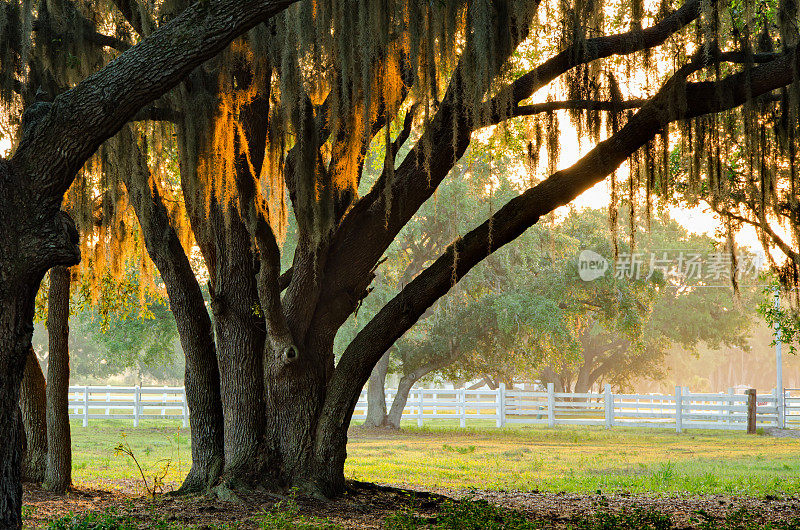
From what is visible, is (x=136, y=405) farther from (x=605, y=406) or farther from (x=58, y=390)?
(x=58, y=390)

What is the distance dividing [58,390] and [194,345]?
5.56 feet

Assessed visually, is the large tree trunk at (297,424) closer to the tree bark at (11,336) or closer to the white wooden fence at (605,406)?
the tree bark at (11,336)

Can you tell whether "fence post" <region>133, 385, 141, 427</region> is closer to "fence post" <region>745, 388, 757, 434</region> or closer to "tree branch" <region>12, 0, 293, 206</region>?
"fence post" <region>745, 388, 757, 434</region>

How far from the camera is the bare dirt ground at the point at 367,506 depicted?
241 inches

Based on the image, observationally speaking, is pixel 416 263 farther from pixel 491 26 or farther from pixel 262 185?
pixel 491 26

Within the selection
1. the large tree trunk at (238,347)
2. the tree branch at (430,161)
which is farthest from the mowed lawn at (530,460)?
the tree branch at (430,161)

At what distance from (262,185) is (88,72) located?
1762mm

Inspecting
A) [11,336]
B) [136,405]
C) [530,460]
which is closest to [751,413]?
[530,460]

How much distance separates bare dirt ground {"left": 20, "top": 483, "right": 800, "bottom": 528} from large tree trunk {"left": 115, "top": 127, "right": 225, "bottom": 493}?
1.54 feet

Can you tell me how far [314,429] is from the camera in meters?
7.12

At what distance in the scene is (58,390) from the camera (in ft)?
26.5

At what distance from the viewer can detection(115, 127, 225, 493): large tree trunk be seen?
7.45m

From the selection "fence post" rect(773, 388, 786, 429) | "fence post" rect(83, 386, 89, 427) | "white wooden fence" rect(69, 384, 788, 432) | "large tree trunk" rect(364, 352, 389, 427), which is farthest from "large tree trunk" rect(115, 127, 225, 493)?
"fence post" rect(773, 388, 786, 429)

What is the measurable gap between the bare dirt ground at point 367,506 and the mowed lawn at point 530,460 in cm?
83
